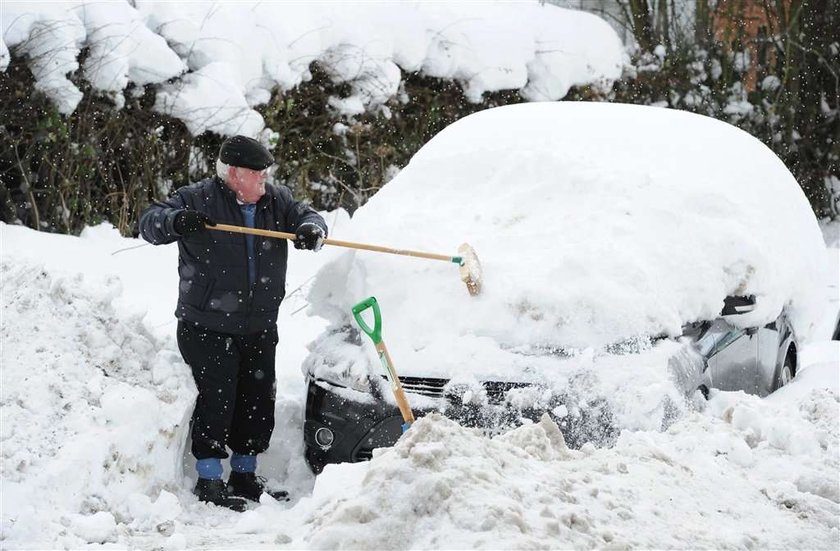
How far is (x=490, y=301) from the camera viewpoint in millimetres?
4758

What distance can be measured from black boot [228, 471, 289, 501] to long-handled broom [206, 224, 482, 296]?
1.14 meters

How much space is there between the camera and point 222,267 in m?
4.95

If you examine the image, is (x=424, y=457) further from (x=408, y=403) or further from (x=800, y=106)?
(x=800, y=106)

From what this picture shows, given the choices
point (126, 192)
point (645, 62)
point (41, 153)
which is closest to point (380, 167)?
point (126, 192)

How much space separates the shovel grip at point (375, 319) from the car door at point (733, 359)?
1582 mm

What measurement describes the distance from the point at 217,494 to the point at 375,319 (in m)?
1.16

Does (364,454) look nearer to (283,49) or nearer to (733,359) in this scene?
(733,359)

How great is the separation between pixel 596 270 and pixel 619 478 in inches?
50.4

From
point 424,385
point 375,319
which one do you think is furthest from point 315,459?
point 375,319

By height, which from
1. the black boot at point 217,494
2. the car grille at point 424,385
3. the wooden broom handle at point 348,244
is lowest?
the black boot at point 217,494

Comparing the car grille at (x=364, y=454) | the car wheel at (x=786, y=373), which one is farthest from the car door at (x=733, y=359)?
the car grille at (x=364, y=454)

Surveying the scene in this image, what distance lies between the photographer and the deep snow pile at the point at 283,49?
7660 mm

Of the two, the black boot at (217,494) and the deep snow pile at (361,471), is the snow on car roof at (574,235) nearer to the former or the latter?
A: the deep snow pile at (361,471)

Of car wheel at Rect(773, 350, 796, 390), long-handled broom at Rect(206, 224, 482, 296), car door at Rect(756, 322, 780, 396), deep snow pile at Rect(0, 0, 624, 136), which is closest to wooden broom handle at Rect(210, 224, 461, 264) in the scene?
long-handled broom at Rect(206, 224, 482, 296)
